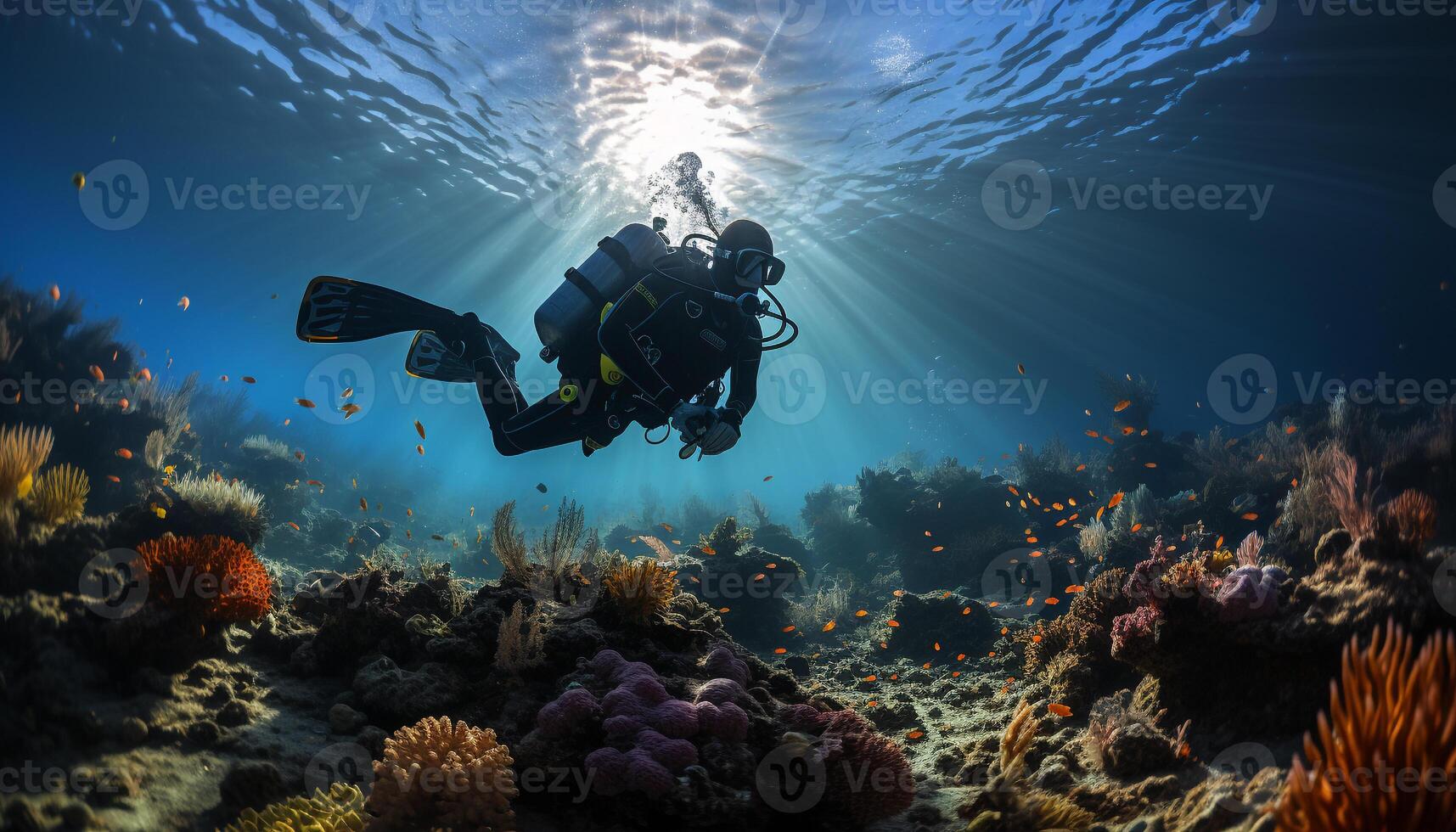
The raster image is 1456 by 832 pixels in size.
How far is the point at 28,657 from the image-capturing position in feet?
9.84

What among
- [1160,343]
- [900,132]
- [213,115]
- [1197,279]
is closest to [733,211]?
[900,132]

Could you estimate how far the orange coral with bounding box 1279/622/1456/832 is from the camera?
66.3 inches

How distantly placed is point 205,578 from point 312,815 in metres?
2.14

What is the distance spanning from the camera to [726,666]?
4.71 m

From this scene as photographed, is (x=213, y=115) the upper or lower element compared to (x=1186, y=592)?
upper

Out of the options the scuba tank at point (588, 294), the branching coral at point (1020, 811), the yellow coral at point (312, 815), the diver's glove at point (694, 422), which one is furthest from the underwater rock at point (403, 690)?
the branching coral at point (1020, 811)

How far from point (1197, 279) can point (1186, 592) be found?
43009 mm

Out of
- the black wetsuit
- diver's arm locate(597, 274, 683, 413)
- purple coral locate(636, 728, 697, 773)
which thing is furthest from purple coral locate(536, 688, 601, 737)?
diver's arm locate(597, 274, 683, 413)

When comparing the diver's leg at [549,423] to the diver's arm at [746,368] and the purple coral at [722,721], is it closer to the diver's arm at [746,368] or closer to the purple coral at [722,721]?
the diver's arm at [746,368]

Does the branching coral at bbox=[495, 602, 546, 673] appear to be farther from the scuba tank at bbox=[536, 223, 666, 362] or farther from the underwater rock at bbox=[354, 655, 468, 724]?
the scuba tank at bbox=[536, 223, 666, 362]

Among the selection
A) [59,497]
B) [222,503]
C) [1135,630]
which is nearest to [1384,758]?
[1135,630]

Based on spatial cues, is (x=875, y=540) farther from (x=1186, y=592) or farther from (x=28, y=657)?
(x=28, y=657)

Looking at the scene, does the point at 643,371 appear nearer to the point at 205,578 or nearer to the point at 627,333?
the point at 627,333

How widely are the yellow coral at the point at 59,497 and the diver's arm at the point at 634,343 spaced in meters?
4.35
